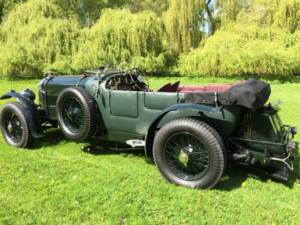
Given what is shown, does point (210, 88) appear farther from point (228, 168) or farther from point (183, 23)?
point (183, 23)

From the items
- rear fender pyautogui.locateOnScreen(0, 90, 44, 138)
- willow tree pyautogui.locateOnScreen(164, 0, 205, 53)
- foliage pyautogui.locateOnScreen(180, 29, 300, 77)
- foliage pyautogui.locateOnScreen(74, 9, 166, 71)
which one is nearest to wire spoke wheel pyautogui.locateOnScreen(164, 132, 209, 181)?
rear fender pyautogui.locateOnScreen(0, 90, 44, 138)

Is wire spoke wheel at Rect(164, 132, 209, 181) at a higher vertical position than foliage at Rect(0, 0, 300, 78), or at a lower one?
lower

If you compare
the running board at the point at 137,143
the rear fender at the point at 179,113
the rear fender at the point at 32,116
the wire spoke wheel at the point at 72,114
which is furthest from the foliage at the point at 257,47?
the rear fender at the point at 179,113

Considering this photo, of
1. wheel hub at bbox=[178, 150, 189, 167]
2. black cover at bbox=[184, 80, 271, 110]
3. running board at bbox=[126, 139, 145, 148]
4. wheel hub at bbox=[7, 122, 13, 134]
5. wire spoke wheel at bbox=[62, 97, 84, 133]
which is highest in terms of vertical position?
black cover at bbox=[184, 80, 271, 110]

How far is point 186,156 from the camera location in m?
3.71

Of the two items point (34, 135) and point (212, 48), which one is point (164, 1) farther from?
point (34, 135)

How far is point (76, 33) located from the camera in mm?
16844

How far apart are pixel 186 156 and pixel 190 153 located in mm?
55

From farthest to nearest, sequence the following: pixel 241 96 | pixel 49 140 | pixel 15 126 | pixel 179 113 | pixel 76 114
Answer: pixel 49 140, pixel 15 126, pixel 76 114, pixel 179 113, pixel 241 96

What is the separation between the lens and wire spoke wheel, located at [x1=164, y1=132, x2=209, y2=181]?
12.0 ft

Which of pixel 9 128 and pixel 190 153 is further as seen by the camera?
pixel 9 128

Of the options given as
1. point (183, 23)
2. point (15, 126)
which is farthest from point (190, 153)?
point (183, 23)

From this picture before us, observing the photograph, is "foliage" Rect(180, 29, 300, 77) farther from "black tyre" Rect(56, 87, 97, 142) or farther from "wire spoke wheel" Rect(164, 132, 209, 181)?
"wire spoke wheel" Rect(164, 132, 209, 181)

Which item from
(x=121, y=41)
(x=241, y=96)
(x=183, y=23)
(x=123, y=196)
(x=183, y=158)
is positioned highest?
(x=183, y=23)
